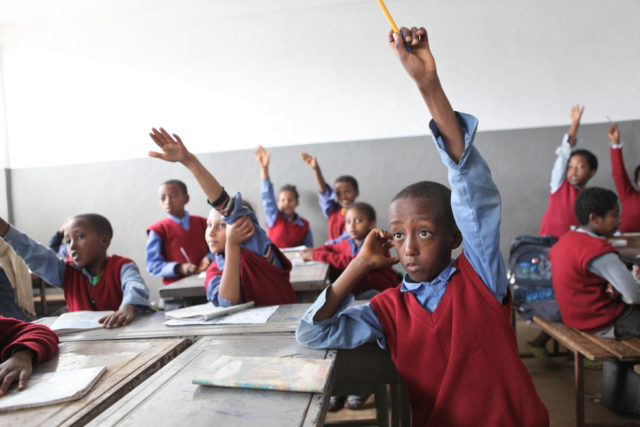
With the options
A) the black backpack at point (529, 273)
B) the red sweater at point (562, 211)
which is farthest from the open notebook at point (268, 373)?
the red sweater at point (562, 211)

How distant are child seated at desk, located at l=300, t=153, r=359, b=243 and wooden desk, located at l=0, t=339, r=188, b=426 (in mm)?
2794

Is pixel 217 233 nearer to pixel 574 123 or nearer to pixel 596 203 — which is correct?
pixel 596 203

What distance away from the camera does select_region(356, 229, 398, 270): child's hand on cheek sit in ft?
3.83

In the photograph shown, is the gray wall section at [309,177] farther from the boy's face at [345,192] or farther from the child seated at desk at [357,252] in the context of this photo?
the child seated at desk at [357,252]

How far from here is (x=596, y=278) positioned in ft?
6.59

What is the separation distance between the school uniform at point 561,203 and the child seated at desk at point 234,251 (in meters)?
2.86

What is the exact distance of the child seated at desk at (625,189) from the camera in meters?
3.88

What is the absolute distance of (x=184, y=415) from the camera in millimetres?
784

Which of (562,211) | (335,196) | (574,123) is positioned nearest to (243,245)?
(335,196)

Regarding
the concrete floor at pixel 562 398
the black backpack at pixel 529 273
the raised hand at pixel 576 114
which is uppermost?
the raised hand at pixel 576 114

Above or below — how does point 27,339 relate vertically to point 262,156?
below

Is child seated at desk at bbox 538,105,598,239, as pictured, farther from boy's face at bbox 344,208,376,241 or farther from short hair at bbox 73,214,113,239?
short hair at bbox 73,214,113,239

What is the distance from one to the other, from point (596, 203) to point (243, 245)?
1684 mm

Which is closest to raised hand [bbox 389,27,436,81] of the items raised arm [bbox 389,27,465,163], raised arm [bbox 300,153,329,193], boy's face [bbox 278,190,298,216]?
raised arm [bbox 389,27,465,163]
